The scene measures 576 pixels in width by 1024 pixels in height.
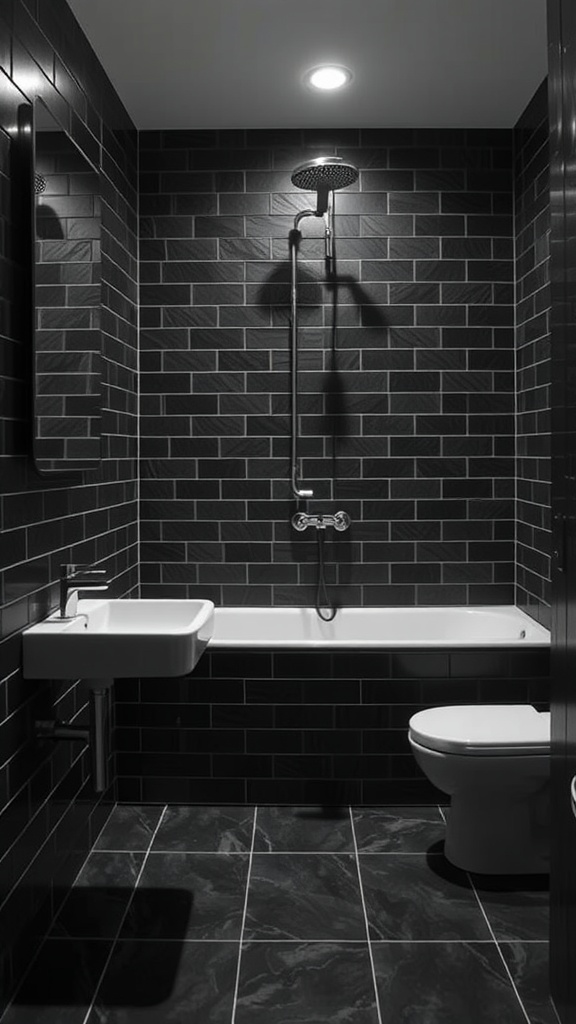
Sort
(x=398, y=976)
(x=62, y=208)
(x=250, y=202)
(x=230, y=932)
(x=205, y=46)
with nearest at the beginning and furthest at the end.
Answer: (x=398, y=976)
(x=230, y=932)
(x=62, y=208)
(x=205, y=46)
(x=250, y=202)

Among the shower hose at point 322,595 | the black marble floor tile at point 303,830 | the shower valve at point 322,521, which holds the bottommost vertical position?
the black marble floor tile at point 303,830

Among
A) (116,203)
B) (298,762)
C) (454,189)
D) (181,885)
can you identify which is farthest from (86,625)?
(454,189)

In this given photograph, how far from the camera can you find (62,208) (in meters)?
2.68

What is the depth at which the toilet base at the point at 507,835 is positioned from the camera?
281cm

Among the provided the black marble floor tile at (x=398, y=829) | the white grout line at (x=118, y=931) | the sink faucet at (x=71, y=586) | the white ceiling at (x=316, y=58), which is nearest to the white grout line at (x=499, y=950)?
the black marble floor tile at (x=398, y=829)

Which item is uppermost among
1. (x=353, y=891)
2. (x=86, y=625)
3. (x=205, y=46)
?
(x=205, y=46)

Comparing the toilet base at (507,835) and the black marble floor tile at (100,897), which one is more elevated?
the toilet base at (507,835)

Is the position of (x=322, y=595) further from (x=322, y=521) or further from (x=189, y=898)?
(x=189, y=898)

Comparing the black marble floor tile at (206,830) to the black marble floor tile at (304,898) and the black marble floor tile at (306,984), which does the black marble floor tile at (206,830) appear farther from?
the black marble floor tile at (306,984)

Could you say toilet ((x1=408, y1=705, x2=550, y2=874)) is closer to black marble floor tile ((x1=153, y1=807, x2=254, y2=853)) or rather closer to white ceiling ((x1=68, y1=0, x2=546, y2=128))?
black marble floor tile ((x1=153, y1=807, x2=254, y2=853))

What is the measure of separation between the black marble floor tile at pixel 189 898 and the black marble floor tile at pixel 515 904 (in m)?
0.76

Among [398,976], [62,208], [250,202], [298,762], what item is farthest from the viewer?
[250,202]

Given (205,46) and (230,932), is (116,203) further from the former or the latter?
(230,932)

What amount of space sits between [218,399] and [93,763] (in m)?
1.99
